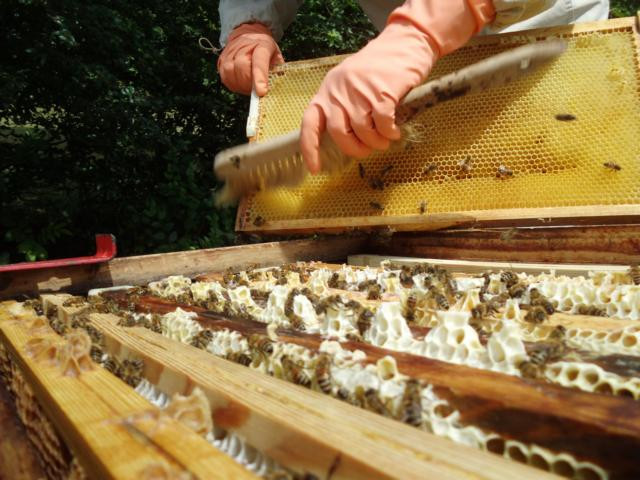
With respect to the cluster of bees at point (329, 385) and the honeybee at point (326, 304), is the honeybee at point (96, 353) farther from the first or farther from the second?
the honeybee at point (326, 304)

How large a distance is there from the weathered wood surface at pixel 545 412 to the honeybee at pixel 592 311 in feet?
2.68

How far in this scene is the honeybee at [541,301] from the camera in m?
1.73

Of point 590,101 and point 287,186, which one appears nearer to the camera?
point 590,101

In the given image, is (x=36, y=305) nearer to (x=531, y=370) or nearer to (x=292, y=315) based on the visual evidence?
(x=292, y=315)

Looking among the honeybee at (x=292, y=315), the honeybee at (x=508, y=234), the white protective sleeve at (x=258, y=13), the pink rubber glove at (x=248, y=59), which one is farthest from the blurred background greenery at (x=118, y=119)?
the honeybee at (x=508, y=234)

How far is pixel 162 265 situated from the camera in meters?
3.11

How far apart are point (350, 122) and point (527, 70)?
3.74 ft

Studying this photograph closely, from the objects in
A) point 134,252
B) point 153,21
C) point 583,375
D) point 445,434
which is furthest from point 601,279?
point 153,21

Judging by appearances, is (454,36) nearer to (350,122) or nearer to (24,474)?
(350,122)

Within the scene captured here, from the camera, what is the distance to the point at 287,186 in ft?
12.0

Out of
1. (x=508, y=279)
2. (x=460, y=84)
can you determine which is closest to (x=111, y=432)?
(x=508, y=279)

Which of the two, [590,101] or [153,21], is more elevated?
[153,21]

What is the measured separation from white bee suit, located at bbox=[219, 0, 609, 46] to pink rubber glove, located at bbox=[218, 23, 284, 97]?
200mm

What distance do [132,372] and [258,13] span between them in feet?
15.3
